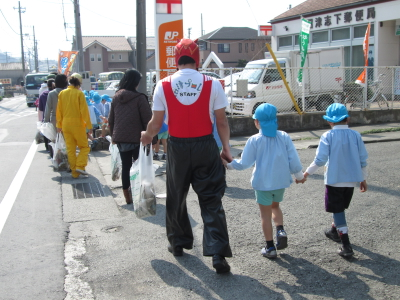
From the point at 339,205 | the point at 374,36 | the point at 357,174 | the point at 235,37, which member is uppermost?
the point at 235,37

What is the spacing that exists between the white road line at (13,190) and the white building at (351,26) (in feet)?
A: 57.3

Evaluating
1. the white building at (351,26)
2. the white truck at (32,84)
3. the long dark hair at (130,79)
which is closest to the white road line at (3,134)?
the long dark hair at (130,79)

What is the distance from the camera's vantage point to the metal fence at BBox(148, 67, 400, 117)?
12.8 m

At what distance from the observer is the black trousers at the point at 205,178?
3572mm

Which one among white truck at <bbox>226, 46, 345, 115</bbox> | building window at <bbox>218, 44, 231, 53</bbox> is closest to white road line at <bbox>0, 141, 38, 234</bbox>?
white truck at <bbox>226, 46, 345, 115</bbox>

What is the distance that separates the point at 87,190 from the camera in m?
6.71

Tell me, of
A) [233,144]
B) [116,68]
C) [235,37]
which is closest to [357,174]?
[233,144]

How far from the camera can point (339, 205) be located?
155 inches

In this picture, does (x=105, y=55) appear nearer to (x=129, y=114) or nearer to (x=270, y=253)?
(x=129, y=114)

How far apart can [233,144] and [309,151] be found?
2017 millimetres

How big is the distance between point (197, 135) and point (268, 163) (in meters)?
0.69

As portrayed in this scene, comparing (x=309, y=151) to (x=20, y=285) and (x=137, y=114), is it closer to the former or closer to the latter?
(x=137, y=114)

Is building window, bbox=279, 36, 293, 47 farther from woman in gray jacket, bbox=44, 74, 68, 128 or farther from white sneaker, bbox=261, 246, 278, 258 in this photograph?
white sneaker, bbox=261, 246, 278, 258

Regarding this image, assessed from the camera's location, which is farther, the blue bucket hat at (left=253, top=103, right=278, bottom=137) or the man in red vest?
the blue bucket hat at (left=253, top=103, right=278, bottom=137)
